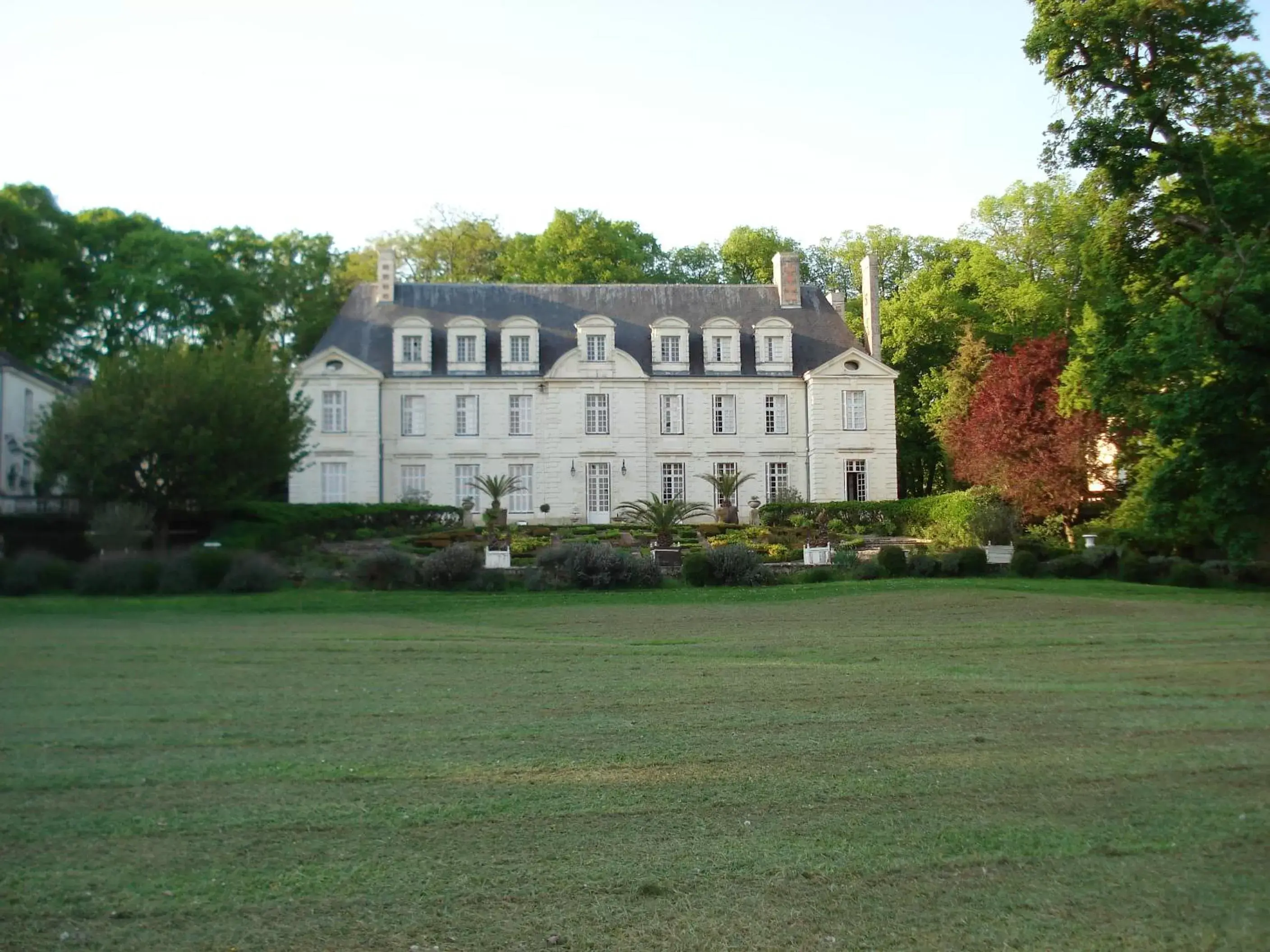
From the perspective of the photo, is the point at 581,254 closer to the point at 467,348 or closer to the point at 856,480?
the point at 467,348

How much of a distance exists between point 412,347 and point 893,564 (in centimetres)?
2446

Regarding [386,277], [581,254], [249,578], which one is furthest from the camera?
[581,254]

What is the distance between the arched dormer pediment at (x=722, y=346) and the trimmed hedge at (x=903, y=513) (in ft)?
20.3

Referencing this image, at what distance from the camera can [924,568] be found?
2309 cm

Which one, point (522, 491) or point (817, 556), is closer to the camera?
point (817, 556)

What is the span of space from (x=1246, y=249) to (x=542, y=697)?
48.4 feet

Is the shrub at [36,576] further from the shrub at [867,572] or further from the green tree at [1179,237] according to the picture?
the green tree at [1179,237]

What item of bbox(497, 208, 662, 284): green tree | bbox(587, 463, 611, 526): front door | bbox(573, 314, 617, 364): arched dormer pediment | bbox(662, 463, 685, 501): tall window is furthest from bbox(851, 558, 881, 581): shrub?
bbox(497, 208, 662, 284): green tree

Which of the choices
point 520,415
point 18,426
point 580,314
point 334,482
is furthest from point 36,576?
point 580,314

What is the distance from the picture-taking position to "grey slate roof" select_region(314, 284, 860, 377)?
43469 mm

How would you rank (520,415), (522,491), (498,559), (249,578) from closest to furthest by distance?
(249,578) → (498,559) → (522,491) → (520,415)

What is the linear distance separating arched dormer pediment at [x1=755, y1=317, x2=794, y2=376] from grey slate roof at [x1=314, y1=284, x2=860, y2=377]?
18.5 inches

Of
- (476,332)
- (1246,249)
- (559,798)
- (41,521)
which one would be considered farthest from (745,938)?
(476,332)

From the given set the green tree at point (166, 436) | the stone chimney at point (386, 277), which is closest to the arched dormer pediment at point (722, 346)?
the stone chimney at point (386, 277)
